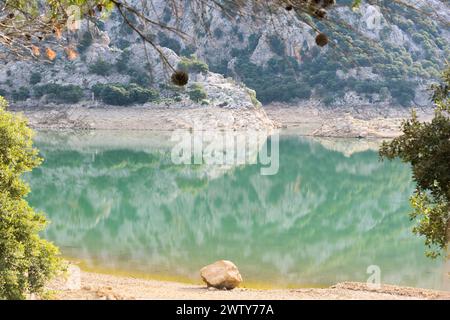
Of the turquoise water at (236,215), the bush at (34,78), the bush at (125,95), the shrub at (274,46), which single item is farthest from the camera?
the bush at (34,78)

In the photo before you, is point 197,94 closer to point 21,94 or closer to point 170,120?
point 170,120

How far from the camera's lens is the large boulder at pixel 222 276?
11.0 m

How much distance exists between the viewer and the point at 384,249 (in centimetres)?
1759

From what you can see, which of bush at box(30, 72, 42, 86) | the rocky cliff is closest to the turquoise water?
the rocky cliff

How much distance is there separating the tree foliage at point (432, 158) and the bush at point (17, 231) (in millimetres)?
4974

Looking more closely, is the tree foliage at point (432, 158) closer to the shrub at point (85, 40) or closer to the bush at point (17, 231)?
the shrub at point (85, 40)

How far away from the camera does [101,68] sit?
62.5 meters

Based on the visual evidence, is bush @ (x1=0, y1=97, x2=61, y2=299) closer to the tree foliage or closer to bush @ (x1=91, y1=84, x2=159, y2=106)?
the tree foliage

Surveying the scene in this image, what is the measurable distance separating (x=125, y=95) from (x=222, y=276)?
47297 mm

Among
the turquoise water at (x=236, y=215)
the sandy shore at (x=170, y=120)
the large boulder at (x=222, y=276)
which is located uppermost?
the sandy shore at (x=170, y=120)

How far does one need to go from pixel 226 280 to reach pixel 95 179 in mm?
19654

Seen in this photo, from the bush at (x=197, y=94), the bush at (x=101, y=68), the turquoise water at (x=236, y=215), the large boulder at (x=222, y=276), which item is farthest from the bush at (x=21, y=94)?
the large boulder at (x=222, y=276)

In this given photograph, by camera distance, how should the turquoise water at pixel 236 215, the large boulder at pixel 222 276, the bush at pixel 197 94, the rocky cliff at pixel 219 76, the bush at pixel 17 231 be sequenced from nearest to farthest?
the bush at pixel 17 231 < the large boulder at pixel 222 276 < the turquoise water at pixel 236 215 < the bush at pixel 197 94 < the rocky cliff at pixel 219 76

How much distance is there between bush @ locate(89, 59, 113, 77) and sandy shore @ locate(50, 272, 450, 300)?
170ft
